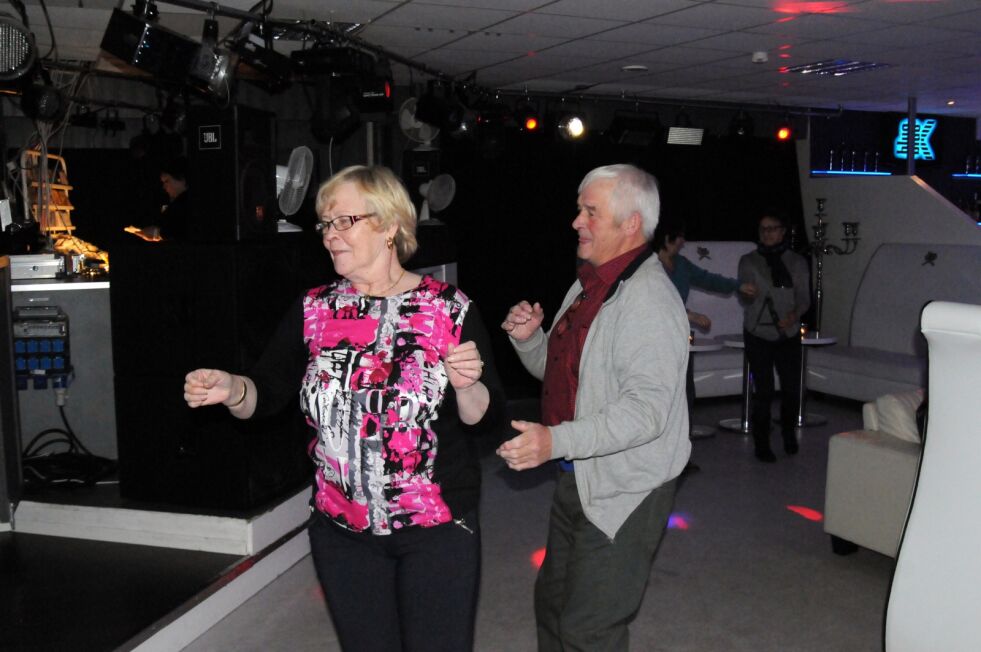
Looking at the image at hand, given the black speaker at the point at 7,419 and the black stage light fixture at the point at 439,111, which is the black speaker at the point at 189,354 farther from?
the black stage light fixture at the point at 439,111

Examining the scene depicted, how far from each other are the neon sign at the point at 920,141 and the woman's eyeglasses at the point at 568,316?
9.23 metres

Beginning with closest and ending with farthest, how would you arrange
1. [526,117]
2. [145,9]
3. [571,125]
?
[145,9]
[526,117]
[571,125]

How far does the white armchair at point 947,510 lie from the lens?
2.00 metres

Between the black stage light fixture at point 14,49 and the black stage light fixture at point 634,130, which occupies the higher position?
the black stage light fixture at point 634,130

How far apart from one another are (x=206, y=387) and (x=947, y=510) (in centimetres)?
171

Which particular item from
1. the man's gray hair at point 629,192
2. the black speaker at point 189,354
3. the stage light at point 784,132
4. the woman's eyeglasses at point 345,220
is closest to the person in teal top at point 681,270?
the black speaker at point 189,354

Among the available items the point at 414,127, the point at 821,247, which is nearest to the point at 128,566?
the point at 414,127

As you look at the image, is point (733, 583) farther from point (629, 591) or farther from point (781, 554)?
point (629, 591)

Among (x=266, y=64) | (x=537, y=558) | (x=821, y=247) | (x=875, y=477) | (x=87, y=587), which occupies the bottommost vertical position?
(x=537, y=558)

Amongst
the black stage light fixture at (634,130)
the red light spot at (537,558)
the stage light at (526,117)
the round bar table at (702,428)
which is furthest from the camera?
the black stage light fixture at (634,130)

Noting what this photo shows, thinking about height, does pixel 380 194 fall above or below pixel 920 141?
below

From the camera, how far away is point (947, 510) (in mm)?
2041

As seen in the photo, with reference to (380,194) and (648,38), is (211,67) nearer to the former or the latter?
(380,194)

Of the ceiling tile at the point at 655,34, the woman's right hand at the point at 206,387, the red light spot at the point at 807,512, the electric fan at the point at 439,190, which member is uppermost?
the ceiling tile at the point at 655,34
